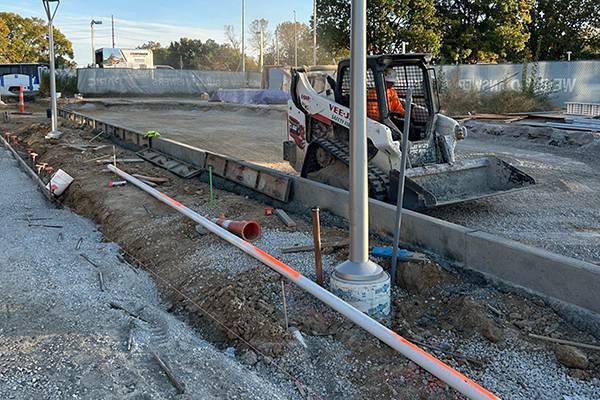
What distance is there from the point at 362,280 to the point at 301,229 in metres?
2.87

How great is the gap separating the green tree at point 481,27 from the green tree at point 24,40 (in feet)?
181

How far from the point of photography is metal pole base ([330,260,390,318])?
16.4 ft

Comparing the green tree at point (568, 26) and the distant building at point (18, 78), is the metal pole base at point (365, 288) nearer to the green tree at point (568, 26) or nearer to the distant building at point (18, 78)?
the green tree at point (568, 26)

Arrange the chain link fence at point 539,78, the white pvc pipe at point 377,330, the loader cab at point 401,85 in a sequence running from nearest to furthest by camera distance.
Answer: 1. the white pvc pipe at point 377,330
2. the loader cab at point 401,85
3. the chain link fence at point 539,78

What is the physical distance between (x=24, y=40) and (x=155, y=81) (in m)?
45.1

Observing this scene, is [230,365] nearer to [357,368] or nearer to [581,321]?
[357,368]

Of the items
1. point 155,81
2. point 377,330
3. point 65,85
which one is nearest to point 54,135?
point 377,330

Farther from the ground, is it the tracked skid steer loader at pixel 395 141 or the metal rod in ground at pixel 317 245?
the tracked skid steer loader at pixel 395 141

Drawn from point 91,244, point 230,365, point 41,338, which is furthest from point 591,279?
point 91,244

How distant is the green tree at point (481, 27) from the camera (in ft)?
110

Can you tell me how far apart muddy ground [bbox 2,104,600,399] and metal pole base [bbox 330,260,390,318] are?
189 millimetres

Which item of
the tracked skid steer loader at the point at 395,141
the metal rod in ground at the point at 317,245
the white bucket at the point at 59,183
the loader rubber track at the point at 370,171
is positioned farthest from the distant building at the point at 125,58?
the metal rod in ground at the point at 317,245

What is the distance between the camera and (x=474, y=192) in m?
8.83

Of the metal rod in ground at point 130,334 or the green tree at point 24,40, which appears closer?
the metal rod in ground at point 130,334
